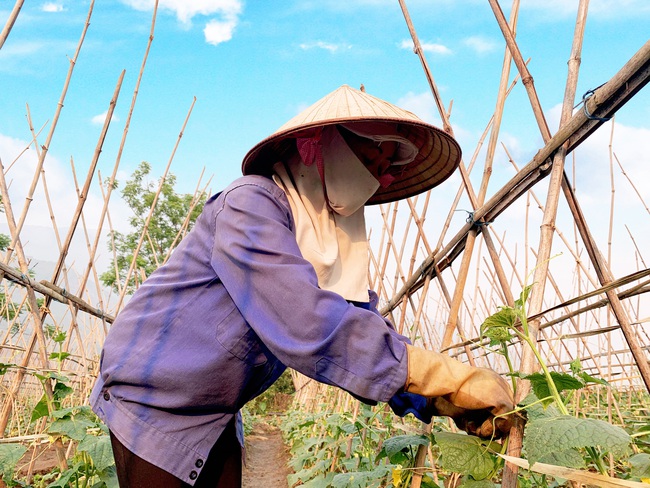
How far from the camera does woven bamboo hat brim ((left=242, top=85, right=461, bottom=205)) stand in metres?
1.18

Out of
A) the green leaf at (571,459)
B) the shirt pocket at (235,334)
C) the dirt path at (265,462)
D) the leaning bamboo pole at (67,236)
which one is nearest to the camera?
the green leaf at (571,459)

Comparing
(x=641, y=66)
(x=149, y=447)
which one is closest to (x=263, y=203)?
(x=149, y=447)

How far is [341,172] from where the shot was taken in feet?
4.12

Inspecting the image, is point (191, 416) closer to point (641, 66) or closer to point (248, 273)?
point (248, 273)

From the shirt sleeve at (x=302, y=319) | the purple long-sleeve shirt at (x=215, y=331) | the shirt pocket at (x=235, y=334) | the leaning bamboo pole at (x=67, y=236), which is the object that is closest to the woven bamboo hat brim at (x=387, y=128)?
the purple long-sleeve shirt at (x=215, y=331)

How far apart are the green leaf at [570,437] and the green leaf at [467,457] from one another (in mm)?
251

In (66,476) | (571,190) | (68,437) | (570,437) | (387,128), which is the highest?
(387,128)

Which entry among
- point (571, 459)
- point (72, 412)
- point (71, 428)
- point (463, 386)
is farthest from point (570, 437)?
point (72, 412)

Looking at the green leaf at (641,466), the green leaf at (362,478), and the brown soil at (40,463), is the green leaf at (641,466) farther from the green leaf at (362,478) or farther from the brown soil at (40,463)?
the brown soil at (40,463)

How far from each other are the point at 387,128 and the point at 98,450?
4.64 ft

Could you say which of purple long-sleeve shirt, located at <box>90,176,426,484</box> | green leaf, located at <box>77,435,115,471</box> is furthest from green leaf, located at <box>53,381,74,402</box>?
purple long-sleeve shirt, located at <box>90,176,426,484</box>

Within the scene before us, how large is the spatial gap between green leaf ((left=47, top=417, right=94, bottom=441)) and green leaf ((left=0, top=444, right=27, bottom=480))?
136 mm

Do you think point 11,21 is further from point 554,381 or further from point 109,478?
point 554,381

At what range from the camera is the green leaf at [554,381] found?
79 centimetres
